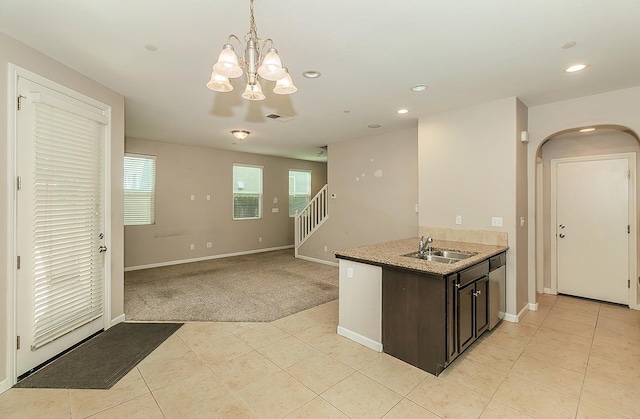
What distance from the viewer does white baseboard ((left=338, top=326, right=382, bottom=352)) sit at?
2941 mm

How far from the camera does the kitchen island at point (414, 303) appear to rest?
251 centimetres

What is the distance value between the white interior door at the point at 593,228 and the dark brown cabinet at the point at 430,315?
252 cm

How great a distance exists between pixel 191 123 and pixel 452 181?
411cm

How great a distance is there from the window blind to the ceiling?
64 centimetres

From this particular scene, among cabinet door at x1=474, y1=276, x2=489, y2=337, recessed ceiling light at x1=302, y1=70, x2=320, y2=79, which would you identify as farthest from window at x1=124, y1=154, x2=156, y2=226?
cabinet door at x1=474, y1=276, x2=489, y2=337

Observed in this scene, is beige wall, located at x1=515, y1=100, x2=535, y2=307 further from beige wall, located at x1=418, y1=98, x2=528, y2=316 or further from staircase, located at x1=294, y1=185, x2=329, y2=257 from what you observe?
staircase, located at x1=294, y1=185, x2=329, y2=257

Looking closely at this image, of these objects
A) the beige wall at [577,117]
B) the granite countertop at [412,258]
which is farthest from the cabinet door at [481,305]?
the beige wall at [577,117]

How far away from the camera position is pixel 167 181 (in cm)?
667

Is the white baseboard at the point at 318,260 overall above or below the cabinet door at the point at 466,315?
below

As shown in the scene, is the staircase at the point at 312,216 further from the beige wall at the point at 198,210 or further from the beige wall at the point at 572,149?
the beige wall at the point at 572,149

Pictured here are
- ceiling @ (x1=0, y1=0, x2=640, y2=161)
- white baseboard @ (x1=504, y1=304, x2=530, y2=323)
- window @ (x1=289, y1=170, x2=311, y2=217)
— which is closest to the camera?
ceiling @ (x1=0, y1=0, x2=640, y2=161)

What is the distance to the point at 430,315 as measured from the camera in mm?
2547

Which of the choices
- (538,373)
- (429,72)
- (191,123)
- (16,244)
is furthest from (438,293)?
(191,123)

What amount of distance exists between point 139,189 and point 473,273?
637cm
